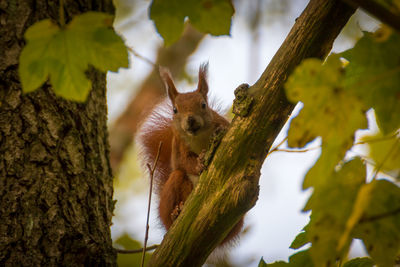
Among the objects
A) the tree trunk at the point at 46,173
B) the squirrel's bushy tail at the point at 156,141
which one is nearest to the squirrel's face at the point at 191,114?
the squirrel's bushy tail at the point at 156,141

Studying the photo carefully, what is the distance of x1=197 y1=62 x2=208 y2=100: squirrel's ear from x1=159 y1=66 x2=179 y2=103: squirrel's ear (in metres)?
0.19

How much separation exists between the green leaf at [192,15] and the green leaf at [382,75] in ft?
1.15

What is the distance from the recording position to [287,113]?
1.38 metres

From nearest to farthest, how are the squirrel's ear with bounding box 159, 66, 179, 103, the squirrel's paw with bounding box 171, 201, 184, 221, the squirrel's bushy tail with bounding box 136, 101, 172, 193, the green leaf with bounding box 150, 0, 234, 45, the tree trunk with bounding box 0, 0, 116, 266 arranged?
the green leaf with bounding box 150, 0, 234, 45, the tree trunk with bounding box 0, 0, 116, 266, the squirrel's paw with bounding box 171, 201, 184, 221, the squirrel's ear with bounding box 159, 66, 179, 103, the squirrel's bushy tail with bounding box 136, 101, 172, 193

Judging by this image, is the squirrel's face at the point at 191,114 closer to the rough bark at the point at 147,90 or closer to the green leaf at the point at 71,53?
the green leaf at the point at 71,53

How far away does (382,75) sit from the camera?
2.92 feet

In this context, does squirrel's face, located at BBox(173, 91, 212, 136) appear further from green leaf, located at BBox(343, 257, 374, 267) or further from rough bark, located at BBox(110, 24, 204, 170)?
rough bark, located at BBox(110, 24, 204, 170)

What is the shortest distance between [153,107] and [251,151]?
1629 millimetres

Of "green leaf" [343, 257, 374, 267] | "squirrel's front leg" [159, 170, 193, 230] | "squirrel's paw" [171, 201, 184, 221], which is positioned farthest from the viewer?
"squirrel's front leg" [159, 170, 193, 230]

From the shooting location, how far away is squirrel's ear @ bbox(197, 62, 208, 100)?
8.63 ft

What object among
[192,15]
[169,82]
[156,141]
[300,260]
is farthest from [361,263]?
[169,82]

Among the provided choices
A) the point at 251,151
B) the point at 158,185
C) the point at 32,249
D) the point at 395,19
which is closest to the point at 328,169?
the point at 395,19

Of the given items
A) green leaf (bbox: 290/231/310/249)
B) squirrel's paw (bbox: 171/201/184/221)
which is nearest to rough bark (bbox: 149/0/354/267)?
green leaf (bbox: 290/231/310/249)

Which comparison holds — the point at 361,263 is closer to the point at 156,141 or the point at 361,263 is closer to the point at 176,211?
the point at 176,211
